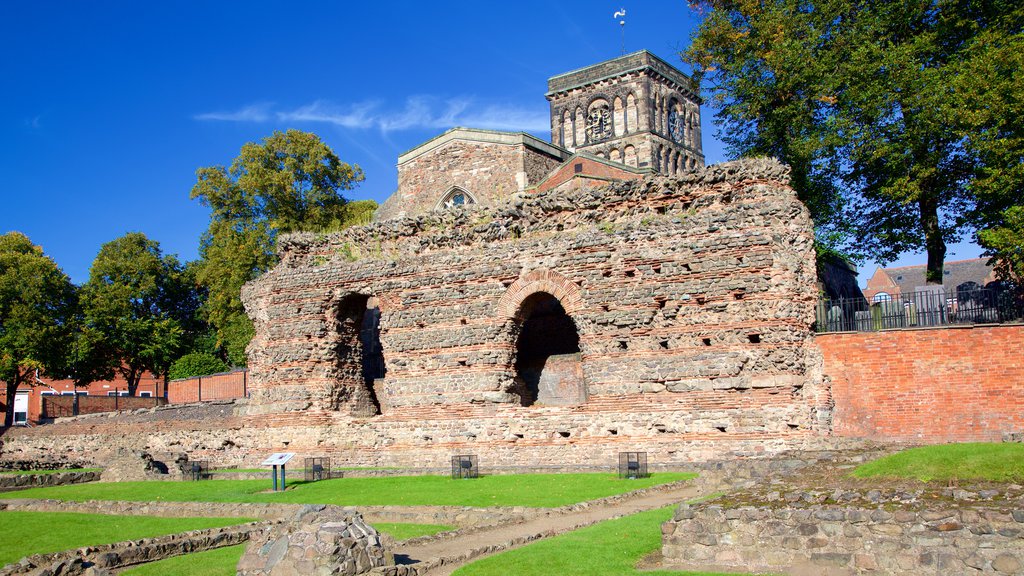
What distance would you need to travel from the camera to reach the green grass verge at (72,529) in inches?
456

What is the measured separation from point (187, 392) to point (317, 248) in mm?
15229

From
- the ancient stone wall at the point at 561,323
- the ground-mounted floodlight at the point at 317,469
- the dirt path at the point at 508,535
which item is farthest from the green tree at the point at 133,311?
the dirt path at the point at 508,535

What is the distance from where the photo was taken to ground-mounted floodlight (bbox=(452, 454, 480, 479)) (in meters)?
17.4

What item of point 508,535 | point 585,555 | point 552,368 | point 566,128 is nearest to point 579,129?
point 566,128

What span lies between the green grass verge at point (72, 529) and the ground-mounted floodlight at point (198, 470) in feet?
17.1

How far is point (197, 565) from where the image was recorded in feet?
32.3

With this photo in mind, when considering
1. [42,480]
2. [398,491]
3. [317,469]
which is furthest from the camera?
[42,480]

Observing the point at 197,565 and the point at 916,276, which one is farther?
the point at 916,276

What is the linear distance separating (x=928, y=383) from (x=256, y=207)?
29.3 m

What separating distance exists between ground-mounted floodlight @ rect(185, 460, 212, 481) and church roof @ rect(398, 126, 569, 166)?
19.9 m

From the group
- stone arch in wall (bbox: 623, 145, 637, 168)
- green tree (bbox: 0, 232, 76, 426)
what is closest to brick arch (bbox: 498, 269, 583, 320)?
green tree (bbox: 0, 232, 76, 426)

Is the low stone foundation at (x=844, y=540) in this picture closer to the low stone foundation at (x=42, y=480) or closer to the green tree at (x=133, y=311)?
the low stone foundation at (x=42, y=480)

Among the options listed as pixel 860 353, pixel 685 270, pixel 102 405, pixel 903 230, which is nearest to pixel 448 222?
pixel 685 270

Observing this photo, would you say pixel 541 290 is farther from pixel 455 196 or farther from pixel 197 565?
pixel 455 196
